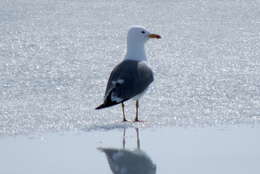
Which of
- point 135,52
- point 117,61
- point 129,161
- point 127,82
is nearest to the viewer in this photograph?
point 129,161

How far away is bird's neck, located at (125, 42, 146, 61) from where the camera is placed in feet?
18.0

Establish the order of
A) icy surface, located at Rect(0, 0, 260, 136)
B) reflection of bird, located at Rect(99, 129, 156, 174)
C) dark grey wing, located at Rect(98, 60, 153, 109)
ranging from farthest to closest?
icy surface, located at Rect(0, 0, 260, 136), dark grey wing, located at Rect(98, 60, 153, 109), reflection of bird, located at Rect(99, 129, 156, 174)

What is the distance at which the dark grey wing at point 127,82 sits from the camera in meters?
4.93

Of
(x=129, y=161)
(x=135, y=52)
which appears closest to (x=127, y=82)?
(x=135, y=52)

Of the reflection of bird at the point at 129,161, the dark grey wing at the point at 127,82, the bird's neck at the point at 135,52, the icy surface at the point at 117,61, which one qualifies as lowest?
the reflection of bird at the point at 129,161

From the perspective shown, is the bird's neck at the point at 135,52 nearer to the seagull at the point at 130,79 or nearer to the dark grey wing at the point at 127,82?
the seagull at the point at 130,79

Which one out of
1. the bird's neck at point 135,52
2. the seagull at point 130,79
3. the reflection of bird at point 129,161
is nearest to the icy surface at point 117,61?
the seagull at point 130,79

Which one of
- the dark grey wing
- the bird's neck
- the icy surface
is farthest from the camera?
the bird's neck

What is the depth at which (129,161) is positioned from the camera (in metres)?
4.16

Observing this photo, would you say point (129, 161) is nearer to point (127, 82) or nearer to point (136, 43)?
point (127, 82)

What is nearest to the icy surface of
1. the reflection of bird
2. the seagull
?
the seagull

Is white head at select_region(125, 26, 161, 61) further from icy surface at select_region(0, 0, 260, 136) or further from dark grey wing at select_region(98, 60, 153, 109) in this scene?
icy surface at select_region(0, 0, 260, 136)

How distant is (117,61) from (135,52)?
1.35 meters

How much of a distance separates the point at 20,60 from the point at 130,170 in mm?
3023
